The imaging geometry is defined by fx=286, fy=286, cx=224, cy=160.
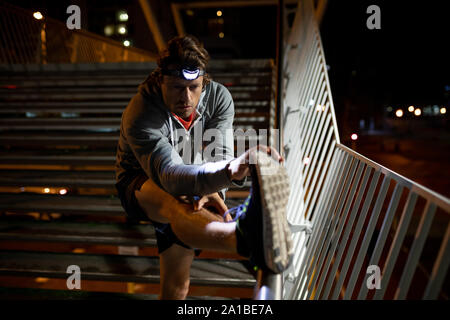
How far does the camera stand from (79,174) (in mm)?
3201

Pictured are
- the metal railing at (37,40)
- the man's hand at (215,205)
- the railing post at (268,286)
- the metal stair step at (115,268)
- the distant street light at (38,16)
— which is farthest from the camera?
the metal railing at (37,40)

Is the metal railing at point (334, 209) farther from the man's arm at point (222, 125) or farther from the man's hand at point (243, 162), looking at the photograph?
the man's arm at point (222, 125)

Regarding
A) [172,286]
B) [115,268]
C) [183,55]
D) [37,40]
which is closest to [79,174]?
[115,268]

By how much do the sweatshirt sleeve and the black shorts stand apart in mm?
229

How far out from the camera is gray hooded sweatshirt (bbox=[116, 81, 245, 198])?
1253mm

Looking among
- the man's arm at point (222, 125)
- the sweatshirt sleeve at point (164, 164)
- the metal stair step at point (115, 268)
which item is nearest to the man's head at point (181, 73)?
the sweatshirt sleeve at point (164, 164)

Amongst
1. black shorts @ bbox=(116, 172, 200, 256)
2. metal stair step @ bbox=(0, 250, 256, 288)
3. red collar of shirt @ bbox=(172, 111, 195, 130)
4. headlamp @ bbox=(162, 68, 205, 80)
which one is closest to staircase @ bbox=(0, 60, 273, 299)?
metal stair step @ bbox=(0, 250, 256, 288)

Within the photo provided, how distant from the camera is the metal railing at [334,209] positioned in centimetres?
100

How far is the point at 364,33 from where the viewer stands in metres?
5.30

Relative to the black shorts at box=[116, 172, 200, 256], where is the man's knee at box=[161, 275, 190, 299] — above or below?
below

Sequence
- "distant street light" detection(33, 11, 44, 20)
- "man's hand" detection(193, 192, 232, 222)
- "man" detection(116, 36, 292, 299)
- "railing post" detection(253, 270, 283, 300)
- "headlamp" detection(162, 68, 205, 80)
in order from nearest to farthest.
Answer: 1. "railing post" detection(253, 270, 283, 300)
2. "man" detection(116, 36, 292, 299)
3. "headlamp" detection(162, 68, 205, 80)
4. "man's hand" detection(193, 192, 232, 222)
5. "distant street light" detection(33, 11, 44, 20)

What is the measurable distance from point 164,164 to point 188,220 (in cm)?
29

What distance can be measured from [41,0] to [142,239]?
22.8ft

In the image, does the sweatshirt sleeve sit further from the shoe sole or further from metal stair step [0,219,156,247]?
metal stair step [0,219,156,247]
